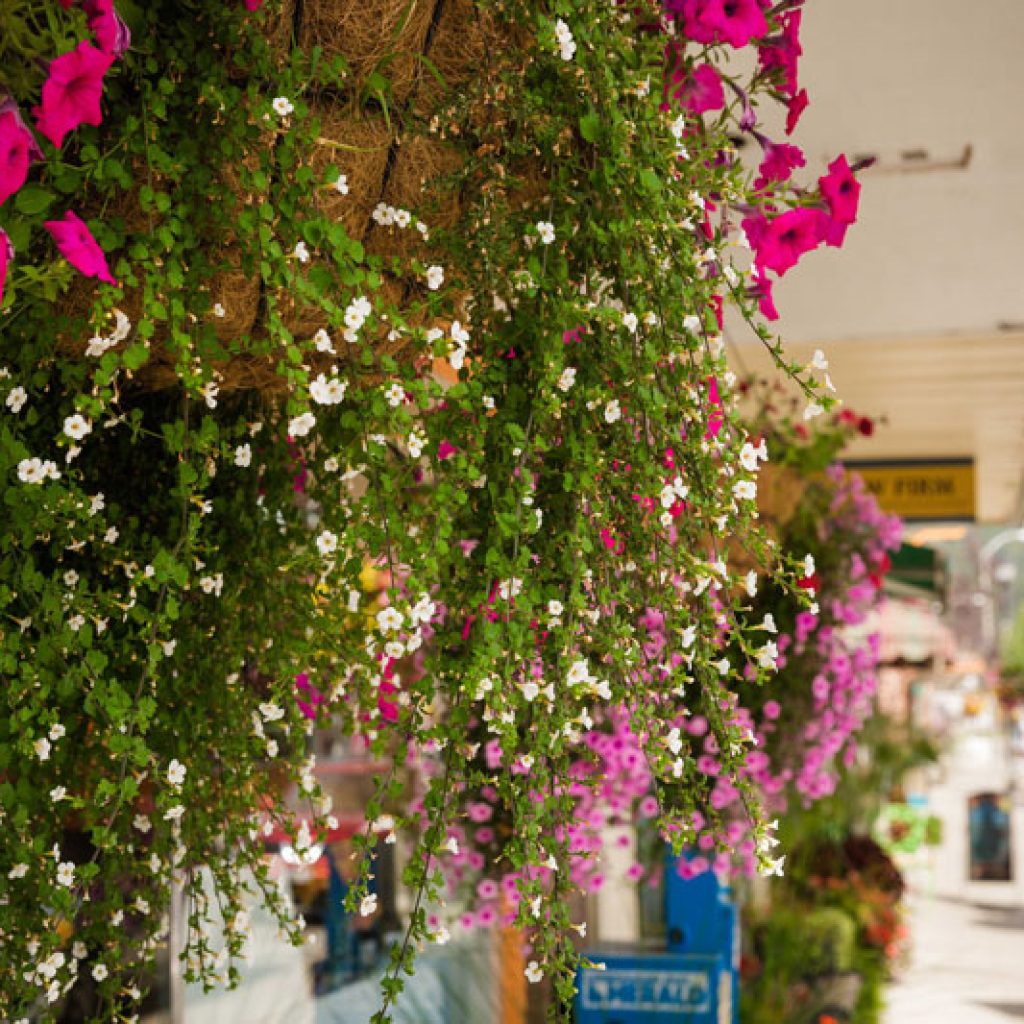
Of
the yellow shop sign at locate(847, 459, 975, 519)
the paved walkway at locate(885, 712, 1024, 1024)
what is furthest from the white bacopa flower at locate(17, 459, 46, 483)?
the paved walkway at locate(885, 712, 1024, 1024)

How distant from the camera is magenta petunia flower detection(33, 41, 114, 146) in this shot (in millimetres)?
866

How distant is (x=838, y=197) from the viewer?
131 cm

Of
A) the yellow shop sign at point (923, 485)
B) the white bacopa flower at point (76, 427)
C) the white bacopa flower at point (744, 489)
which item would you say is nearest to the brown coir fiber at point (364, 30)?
the white bacopa flower at point (76, 427)

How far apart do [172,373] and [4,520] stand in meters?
0.23

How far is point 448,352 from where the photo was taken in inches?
45.6

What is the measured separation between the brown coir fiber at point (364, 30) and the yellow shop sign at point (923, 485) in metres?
7.12

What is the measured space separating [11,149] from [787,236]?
72 cm

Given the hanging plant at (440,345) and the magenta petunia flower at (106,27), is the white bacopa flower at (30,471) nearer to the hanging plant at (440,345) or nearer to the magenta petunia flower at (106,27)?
the hanging plant at (440,345)

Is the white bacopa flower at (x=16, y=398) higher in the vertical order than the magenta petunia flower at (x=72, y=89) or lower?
lower

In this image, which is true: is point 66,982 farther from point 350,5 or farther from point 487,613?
point 350,5

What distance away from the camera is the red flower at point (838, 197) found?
51.3 inches

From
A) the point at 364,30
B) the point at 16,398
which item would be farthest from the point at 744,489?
the point at 16,398

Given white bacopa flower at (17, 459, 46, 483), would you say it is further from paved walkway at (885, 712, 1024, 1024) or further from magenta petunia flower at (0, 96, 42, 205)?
paved walkway at (885, 712, 1024, 1024)

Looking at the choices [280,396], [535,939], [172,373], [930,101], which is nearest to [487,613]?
[535,939]
